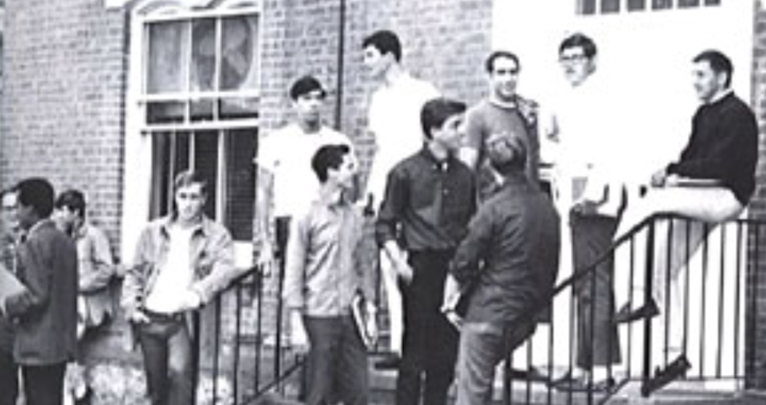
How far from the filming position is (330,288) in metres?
9.91

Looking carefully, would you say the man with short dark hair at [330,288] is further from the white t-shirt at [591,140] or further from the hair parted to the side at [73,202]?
the hair parted to the side at [73,202]

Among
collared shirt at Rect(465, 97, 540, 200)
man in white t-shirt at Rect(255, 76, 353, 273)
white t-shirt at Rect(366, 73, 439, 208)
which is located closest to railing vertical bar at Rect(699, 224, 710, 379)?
collared shirt at Rect(465, 97, 540, 200)

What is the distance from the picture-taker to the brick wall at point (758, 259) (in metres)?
10.7

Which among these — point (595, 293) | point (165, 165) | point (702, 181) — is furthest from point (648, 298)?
point (165, 165)

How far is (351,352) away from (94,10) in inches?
253

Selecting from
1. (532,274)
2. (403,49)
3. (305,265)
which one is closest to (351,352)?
(305,265)

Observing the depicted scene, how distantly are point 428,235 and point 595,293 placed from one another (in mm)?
1095

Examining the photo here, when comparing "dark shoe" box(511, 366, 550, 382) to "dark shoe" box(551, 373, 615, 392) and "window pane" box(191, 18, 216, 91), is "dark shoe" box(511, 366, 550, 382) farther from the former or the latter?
"window pane" box(191, 18, 216, 91)

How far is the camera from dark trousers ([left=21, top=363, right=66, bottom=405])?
1026cm

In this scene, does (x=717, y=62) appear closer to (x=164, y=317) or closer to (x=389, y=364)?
(x=389, y=364)

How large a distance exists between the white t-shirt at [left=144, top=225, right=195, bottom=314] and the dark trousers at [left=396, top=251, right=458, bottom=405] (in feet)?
5.13

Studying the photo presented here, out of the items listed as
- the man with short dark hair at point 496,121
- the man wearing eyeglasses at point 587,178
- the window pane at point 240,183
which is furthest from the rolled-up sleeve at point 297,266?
the window pane at point 240,183

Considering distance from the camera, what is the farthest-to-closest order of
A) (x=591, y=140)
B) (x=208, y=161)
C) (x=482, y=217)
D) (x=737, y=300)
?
(x=208, y=161)
(x=591, y=140)
(x=737, y=300)
(x=482, y=217)

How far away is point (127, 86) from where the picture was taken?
15.2 m
